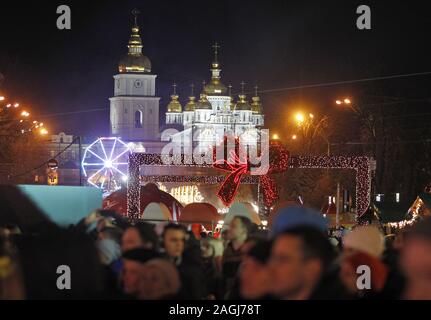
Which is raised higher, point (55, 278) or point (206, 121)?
point (206, 121)

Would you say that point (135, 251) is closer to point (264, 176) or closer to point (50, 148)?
point (264, 176)

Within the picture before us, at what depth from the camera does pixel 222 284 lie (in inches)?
431

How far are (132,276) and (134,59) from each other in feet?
458

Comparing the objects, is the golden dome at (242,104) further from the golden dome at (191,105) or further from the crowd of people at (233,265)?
the crowd of people at (233,265)

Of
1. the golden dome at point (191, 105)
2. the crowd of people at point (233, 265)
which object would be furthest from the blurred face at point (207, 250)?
the golden dome at point (191, 105)

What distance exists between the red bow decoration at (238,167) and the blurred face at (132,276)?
22.7 m

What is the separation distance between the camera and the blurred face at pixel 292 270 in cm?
722

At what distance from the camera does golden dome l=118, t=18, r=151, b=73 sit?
144875 millimetres

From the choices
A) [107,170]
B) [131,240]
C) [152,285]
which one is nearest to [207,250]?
[131,240]

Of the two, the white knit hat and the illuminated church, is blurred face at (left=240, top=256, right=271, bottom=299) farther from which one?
the illuminated church

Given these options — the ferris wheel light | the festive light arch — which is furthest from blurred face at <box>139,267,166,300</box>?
the ferris wheel light

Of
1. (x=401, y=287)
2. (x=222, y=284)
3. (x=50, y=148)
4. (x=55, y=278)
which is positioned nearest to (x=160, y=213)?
(x=222, y=284)
